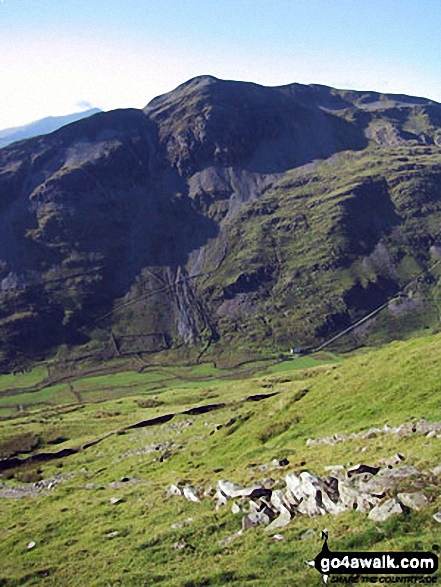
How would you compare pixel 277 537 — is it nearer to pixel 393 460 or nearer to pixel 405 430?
pixel 393 460

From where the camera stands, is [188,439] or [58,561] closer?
[58,561]

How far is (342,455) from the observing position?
1804 inches

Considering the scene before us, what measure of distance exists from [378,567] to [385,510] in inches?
185

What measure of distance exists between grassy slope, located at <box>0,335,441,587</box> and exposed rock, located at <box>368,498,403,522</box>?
453 millimetres

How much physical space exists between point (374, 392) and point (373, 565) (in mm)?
42962

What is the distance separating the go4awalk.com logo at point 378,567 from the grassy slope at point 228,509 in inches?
28.7

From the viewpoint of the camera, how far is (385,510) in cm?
A: 3031

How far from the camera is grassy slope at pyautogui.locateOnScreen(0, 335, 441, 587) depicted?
29.7 m

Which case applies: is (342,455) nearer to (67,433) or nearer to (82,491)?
(82,491)

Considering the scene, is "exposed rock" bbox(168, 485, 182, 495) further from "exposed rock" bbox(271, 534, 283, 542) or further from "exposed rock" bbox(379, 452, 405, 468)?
"exposed rock" bbox(379, 452, 405, 468)

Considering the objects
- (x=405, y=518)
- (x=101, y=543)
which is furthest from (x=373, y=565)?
(x=101, y=543)

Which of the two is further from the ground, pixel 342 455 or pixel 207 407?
pixel 342 455

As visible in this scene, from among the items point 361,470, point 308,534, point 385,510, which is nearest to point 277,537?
point 308,534

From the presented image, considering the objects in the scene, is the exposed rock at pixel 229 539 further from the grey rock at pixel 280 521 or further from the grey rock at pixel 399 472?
the grey rock at pixel 399 472
